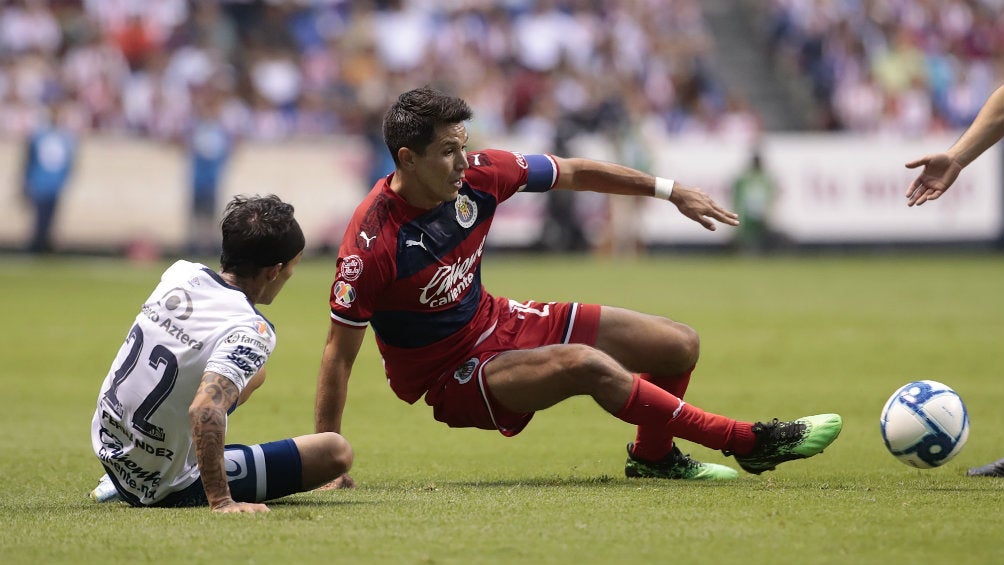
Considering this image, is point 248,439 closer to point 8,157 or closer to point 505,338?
point 505,338

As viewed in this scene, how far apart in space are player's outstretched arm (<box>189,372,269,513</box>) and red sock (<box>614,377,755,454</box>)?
1.92m

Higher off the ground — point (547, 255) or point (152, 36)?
point (152, 36)

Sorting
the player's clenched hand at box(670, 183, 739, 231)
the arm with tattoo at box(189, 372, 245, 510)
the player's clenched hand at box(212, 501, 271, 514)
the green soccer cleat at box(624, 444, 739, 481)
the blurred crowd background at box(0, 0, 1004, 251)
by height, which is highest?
the blurred crowd background at box(0, 0, 1004, 251)

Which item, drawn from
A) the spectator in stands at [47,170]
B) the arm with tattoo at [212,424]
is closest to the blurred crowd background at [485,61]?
the spectator in stands at [47,170]

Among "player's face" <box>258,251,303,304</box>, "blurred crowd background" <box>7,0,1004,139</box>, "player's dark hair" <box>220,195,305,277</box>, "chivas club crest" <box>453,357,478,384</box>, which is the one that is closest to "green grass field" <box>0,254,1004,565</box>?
"chivas club crest" <box>453,357,478,384</box>

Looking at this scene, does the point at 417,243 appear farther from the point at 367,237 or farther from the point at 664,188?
the point at 664,188

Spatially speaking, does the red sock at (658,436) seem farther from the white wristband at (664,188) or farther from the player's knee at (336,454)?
the player's knee at (336,454)

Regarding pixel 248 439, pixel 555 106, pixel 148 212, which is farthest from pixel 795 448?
pixel 555 106

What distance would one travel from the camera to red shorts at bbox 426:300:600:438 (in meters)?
6.83

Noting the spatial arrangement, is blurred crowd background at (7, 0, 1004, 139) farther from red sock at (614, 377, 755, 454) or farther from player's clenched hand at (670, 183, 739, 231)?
red sock at (614, 377, 755, 454)

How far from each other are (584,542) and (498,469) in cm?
230

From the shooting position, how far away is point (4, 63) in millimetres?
24500

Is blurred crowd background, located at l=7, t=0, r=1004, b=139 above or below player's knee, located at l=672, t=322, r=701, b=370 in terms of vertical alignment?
above

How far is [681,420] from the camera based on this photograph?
6570 millimetres
